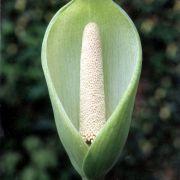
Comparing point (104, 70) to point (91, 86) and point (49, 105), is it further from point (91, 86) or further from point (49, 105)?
point (49, 105)

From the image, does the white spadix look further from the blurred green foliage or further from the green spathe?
the blurred green foliage

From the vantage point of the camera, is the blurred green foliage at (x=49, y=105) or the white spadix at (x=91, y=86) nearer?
the white spadix at (x=91, y=86)

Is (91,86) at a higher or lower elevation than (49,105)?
higher

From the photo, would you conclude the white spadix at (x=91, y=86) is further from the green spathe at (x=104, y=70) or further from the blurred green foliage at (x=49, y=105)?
the blurred green foliage at (x=49, y=105)

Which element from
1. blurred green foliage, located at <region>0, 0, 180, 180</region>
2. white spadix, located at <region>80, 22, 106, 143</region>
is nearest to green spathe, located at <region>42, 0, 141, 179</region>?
white spadix, located at <region>80, 22, 106, 143</region>

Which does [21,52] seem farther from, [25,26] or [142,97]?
[142,97]

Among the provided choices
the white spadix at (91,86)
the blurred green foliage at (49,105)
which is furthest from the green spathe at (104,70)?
the blurred green foliage at (49,105)

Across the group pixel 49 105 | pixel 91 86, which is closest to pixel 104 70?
pixel 91 86
